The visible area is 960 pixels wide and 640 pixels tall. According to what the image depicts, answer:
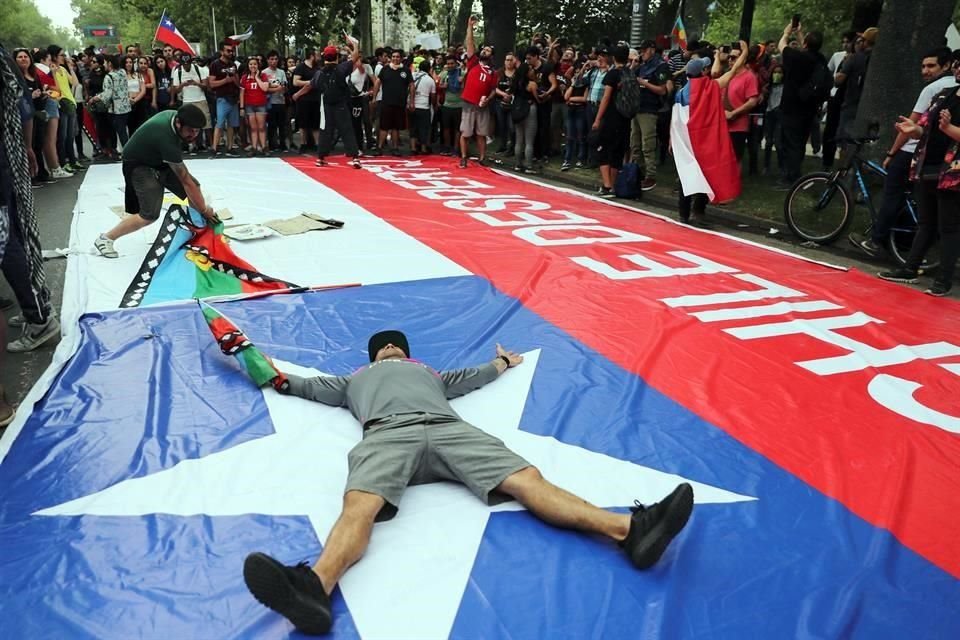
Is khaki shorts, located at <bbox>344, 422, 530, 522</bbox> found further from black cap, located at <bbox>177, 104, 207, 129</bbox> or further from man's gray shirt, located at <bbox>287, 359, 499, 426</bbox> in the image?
black cap, located at <bbox>177, 104, 207, 129</bbox>

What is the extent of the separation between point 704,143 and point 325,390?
6.57 metres

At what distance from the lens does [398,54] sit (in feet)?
46.9

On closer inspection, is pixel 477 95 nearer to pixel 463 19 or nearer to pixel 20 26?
pixel 463 19

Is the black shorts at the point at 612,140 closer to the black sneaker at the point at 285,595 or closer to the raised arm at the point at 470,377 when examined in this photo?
the raised arm at the point at 470,377

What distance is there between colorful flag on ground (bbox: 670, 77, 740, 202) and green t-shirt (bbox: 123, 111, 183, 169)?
5798 millimetres

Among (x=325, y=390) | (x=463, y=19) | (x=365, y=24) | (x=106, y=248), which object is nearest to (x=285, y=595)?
(x=325, y=390)

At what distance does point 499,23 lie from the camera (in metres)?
18.3

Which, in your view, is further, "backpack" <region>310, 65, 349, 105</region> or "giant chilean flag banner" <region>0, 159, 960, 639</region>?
"backpack" <region>310, 65, 349, 105</region>

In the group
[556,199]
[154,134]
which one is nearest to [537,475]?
[154,134]

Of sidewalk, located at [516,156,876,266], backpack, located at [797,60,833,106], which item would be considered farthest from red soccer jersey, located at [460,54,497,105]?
backpack, located at [797,60,833,106]

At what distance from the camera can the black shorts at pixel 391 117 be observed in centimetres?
1467

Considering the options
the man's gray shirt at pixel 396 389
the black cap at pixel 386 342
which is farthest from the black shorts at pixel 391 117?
the black cap at pixel 386 342

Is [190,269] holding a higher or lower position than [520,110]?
lower

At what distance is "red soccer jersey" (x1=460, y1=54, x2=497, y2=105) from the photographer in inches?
508
